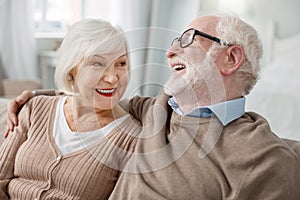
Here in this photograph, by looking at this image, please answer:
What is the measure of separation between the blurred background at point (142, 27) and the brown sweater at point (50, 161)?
1.91m

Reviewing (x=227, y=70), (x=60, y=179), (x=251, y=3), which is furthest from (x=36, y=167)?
(x=251, y=3)

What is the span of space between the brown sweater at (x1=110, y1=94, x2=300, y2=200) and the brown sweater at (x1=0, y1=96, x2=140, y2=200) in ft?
0.17

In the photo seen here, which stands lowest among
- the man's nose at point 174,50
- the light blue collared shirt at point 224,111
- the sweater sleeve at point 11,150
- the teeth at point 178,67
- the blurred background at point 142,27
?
the blurred background at point 142,27

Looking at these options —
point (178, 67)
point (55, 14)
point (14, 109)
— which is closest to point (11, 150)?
point (14, 109)

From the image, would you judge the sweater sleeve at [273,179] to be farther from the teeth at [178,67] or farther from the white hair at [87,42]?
the white hair at [87,42]

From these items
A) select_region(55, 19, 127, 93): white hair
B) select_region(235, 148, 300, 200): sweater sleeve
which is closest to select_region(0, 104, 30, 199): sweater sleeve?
select_region(55, 19, 127, 93): white hair

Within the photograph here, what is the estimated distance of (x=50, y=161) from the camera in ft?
4.99

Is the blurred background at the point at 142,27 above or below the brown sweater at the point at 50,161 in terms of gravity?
below

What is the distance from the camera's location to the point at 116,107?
1.51 m

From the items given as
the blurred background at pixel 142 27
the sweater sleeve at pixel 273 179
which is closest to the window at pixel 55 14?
the blurred background at pixel 142 27

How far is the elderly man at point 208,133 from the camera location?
4.23 feet

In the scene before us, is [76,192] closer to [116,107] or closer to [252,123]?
[116,107]

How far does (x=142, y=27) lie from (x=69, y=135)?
2.42 m

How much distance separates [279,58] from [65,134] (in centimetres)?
324
